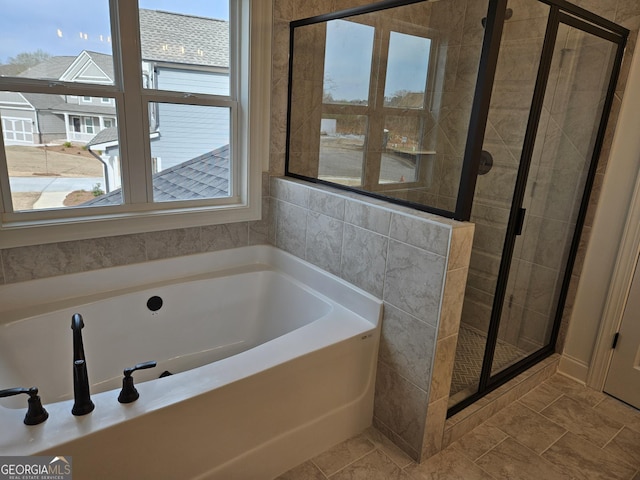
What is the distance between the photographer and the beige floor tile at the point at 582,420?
2021 mm

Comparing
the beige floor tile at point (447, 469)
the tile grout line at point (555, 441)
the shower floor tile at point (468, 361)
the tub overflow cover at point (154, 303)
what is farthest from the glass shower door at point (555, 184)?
the tub overflow cover at point (154, 303)

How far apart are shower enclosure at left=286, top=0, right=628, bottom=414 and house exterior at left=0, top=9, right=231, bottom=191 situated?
436 millimetres

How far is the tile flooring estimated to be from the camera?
1766 millimetres

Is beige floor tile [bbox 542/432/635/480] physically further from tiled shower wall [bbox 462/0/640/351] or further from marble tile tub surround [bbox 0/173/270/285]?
marble tile tub surround [bbox 0/173/270/285]

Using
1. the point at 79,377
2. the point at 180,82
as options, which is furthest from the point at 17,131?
the point at 79,377

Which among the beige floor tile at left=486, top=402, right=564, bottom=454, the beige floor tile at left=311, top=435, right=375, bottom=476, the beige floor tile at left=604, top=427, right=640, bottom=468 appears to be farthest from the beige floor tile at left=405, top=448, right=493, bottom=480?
the beige floor tile at left=604, top=427, right=640, bottom=468

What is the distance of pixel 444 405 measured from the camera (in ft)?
5.95

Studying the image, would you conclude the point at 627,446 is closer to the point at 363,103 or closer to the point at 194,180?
the point at 363,103

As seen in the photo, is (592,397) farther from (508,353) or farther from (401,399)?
(401,399)

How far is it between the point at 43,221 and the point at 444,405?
1954 mm

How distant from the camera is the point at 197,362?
7.43 ft

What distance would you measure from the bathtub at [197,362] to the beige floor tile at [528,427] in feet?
2.24

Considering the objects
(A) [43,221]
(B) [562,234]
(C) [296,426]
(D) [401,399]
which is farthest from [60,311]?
(B) [562,234]

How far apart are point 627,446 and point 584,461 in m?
0.28
